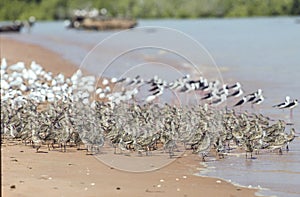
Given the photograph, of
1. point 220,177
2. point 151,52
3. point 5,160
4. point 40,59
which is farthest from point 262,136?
point 151,52

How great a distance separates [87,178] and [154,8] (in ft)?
260

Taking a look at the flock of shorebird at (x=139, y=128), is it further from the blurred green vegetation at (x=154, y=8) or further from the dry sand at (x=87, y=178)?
the blurred green vegetation at (x=154, y=8)

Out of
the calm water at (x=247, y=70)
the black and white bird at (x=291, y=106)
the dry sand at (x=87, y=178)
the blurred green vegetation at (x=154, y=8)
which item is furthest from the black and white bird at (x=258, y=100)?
the blurred green vegetation at (x=154, y=8)

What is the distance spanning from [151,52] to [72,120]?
17257 millimetres

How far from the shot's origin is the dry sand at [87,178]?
6856 mm

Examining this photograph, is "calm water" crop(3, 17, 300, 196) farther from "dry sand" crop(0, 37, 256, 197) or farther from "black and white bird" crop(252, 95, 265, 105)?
"dry sand" crop(0, 37, 256, 197)

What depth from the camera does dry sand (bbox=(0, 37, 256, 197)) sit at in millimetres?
6856

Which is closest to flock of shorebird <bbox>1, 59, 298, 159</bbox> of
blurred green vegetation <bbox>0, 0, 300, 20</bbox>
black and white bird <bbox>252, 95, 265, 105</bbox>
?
black and white bird <bbox>252, 95, 265, 105</bbox>

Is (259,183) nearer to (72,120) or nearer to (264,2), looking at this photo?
(72,120)

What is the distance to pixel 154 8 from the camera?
85938 mm

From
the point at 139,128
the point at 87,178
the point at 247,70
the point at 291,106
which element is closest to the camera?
the point at 87,178

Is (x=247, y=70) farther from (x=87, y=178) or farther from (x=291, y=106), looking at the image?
(x=87, y=178)

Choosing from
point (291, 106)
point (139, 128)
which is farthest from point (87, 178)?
point (291, 106)

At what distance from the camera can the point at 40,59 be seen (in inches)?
933
